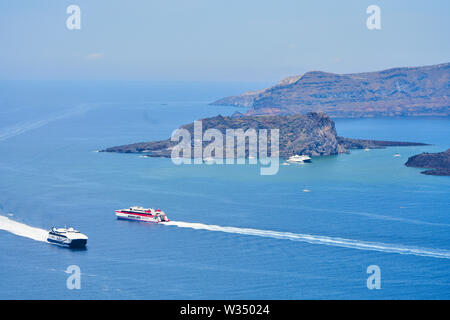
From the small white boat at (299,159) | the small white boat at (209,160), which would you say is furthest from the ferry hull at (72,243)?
the small white boat at (299,159)

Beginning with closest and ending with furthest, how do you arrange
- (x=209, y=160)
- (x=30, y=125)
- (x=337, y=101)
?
(x=209, y=160) < (x=30, y=125) < (x=337, y=101)

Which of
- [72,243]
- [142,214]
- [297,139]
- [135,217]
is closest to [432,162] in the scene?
[297,139]

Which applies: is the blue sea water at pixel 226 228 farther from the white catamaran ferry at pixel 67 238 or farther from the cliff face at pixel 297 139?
the cliff face at pixel 297 139

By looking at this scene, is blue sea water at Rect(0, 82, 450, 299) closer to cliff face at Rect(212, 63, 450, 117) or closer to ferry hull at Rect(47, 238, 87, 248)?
ferry hull at Rect(47, 238, 87, 248)

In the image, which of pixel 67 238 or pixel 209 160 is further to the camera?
pixel 209 160

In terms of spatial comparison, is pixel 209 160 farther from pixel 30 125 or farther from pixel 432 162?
pixel 30 125

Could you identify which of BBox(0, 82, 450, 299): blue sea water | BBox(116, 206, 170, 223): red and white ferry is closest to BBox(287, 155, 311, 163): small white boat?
BBox(0, 82, 450, 299): blue sea water
